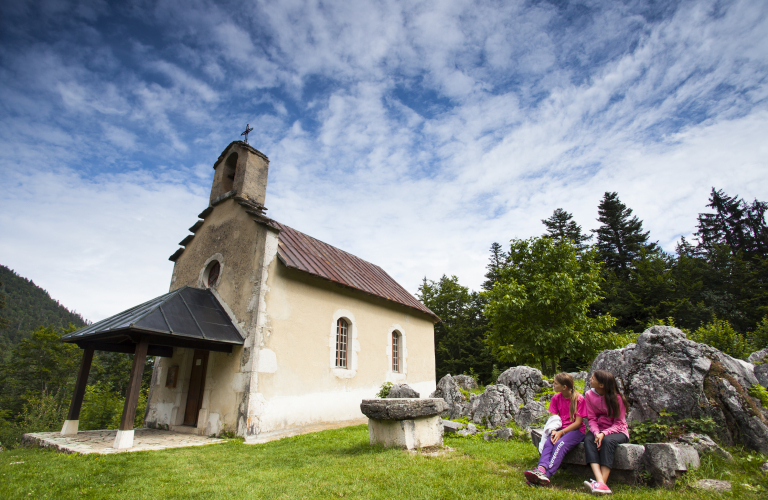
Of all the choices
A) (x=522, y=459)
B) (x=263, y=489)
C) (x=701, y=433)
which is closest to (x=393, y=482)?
(x=263, y=489)

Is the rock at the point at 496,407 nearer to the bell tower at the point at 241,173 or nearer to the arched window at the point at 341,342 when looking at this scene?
the arched window at the point at 341,342

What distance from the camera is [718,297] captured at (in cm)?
2602

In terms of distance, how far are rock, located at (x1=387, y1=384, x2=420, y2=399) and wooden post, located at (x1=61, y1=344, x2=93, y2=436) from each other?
26.6ft

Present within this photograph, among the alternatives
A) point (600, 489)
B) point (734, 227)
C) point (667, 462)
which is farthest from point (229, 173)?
point (734, 227)

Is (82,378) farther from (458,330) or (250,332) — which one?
(458,330)

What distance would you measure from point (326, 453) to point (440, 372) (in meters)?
27.9

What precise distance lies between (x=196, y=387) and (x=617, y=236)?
35.0 meters

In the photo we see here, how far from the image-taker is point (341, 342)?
13.1 meters

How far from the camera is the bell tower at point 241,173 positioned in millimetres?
12617

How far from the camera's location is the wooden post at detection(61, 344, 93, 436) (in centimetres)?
966

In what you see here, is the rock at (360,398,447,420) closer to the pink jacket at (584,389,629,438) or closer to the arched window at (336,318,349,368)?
the pink jacket at (584,389,629,438)

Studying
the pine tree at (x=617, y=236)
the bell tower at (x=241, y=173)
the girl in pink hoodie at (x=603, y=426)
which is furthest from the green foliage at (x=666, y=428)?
the pine tree at (x=617, y=236)

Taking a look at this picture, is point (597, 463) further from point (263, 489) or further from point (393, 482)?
point (263, 489)

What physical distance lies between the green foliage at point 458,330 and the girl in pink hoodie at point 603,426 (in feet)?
83.6
